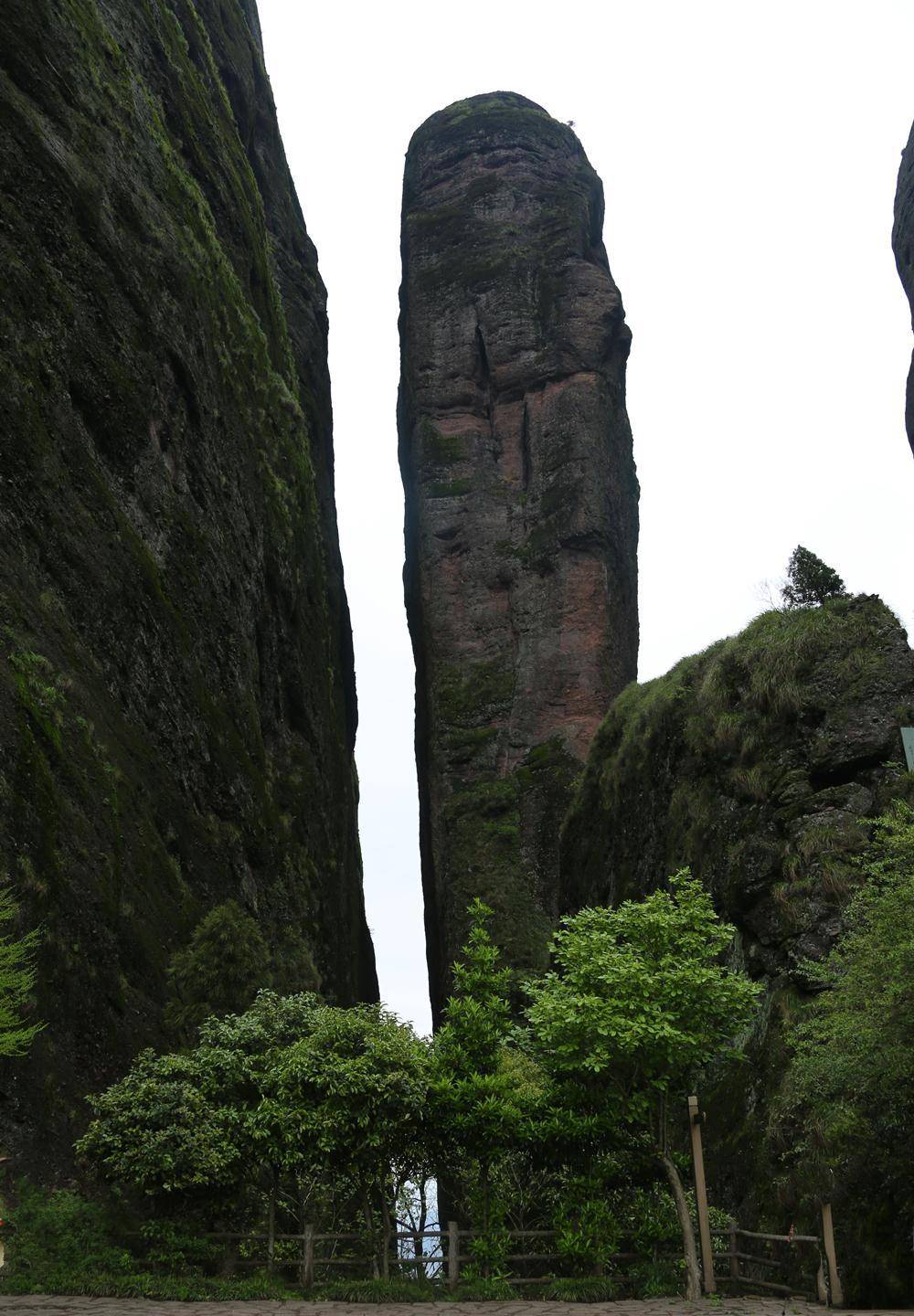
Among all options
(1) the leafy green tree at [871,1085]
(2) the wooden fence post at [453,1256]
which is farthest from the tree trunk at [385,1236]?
(1) the leafy green tree at [871,1085]

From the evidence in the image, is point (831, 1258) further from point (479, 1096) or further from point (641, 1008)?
point (479, 1096)

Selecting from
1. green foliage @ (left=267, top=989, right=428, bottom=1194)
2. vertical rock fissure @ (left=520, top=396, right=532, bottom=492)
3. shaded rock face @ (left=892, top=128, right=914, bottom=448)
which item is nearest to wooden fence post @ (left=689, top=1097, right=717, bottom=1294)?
green foliage @ (left=267, top=989, right=428, bottom=1194)

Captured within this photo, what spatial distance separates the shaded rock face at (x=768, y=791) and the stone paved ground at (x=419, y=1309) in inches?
95.1

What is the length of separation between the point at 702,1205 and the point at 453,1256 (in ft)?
11.5

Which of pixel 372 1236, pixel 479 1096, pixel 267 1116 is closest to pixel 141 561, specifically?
pixel 267 1116

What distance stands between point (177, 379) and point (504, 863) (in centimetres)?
2519

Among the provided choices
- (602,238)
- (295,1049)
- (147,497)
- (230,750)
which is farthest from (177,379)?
(602,238)

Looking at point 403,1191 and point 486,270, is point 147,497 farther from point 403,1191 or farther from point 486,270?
point 486,270

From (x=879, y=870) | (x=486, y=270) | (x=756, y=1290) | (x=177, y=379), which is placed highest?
(x=486, y=270)

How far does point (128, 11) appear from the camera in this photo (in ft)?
104

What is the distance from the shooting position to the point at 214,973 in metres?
20.2

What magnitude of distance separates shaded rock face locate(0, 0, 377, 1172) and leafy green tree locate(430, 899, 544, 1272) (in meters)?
5.43

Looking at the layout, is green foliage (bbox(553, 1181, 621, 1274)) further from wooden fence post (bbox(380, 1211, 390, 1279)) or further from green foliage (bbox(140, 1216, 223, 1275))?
green foliage (bbox(140, 1216, 223, 1275))

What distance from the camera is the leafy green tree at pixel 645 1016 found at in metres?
15.0
